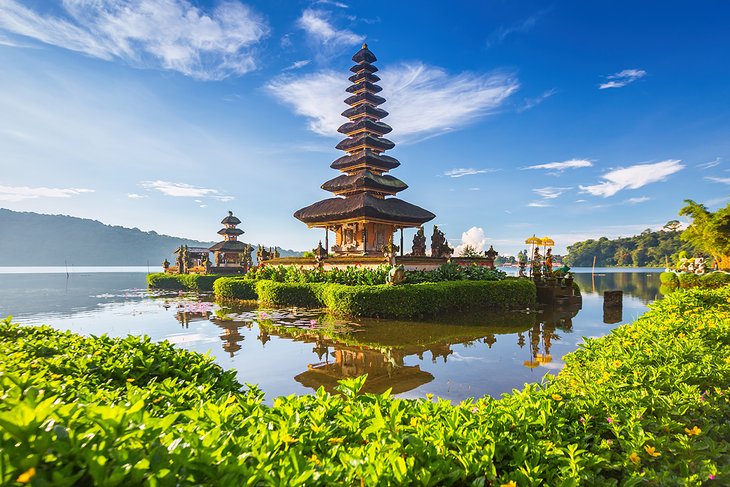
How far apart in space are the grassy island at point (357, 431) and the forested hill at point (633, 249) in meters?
98.6

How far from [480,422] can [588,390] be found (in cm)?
130

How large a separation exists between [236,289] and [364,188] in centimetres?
1080

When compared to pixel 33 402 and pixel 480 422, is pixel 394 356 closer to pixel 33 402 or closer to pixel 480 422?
pixel 480 422

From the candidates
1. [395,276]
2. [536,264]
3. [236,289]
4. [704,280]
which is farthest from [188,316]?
[704,280]

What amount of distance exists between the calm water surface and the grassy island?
1.40 m

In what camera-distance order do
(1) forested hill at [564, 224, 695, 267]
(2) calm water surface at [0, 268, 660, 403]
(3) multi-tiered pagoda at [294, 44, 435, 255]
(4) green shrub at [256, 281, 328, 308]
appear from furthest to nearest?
(1) forested hill at [564, 224, 695, 267], (3) multi-tiered pagoda at [294, 44, 435, 255], (4) green shrub at [256, 281, 328, 308], (2) calm water surface at [0, 268, 660, 403]

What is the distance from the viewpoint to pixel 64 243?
15662 centimetres

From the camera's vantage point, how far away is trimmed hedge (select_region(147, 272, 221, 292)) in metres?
33.1

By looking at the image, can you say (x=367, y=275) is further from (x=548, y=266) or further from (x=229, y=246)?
(x=229, y=246)

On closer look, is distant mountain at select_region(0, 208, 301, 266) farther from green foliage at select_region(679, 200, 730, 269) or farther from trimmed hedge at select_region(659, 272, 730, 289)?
trimmed hedge at select_region(659, 272, 730, 289)

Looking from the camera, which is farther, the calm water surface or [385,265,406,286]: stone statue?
[385,265,406,286]: stone statue

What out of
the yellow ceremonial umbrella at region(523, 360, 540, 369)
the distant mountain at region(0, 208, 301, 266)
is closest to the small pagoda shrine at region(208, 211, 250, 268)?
the yellow ceremonial umbrella at region(523, 360, 540, 369)

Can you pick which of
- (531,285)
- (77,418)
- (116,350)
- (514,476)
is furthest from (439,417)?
(531,285)

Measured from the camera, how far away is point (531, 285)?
18109 millimetres
